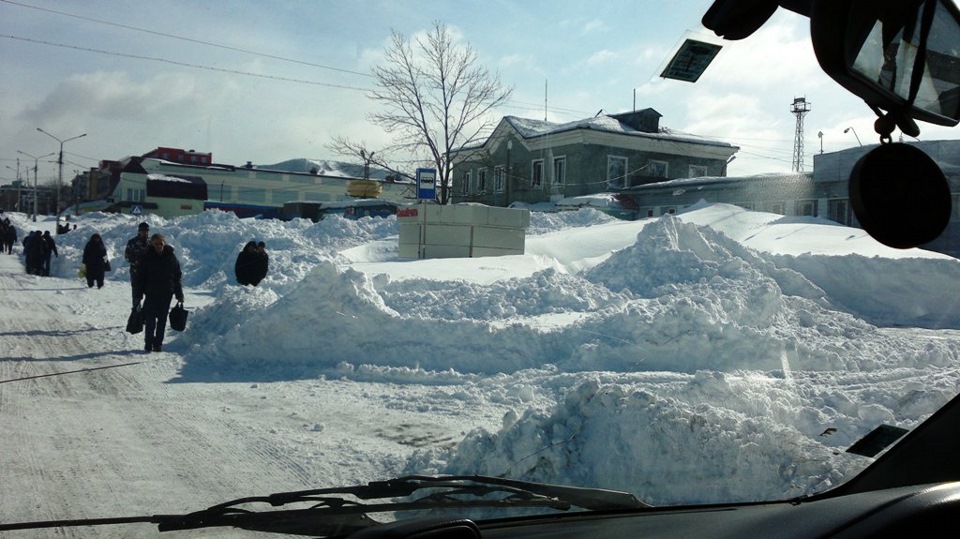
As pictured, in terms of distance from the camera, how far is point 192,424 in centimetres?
705

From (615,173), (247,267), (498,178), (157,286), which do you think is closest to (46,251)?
(247,267)

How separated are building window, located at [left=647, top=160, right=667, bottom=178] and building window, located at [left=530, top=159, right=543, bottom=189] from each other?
5.31 meters

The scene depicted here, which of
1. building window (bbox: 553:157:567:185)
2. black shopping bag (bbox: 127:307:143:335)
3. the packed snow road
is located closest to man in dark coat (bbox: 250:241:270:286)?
black shopping bag (bbox: 127:307:143:335)

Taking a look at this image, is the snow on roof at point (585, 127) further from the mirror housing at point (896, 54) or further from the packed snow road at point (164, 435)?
the mirror housing at point (896, 54)

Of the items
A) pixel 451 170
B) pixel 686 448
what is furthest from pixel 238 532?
pixel 451 170

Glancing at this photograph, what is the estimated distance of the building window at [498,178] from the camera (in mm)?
40656

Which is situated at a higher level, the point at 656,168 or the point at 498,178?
the point at 656,168

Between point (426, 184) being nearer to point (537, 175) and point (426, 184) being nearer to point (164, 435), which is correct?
point (537, 175)

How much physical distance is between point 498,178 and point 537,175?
284 centimetres

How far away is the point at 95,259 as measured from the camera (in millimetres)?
22047

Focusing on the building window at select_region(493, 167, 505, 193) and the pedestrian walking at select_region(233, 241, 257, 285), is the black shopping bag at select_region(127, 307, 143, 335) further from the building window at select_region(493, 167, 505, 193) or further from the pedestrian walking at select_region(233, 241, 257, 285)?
the building window at select_region(493, 167, 505, 193)

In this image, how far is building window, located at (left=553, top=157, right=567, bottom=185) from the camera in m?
37.1

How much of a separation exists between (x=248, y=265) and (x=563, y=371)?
9.84m

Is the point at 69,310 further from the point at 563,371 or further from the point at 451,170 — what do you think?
the point at 451,170
